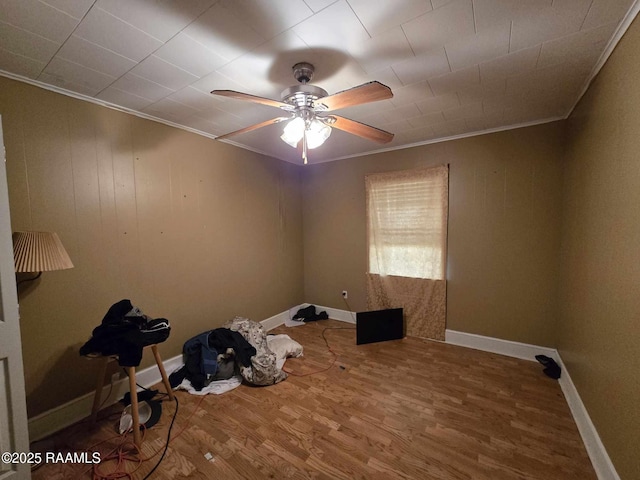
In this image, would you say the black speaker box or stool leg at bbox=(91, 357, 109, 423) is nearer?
stool leg at bbox=(91, 357, 109, 423)

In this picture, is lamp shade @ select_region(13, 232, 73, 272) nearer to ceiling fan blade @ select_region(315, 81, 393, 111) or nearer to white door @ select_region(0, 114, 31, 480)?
white door @ select_region(0, 114, 31, 480)

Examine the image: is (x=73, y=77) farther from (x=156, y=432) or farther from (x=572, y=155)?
(x=572, y=155)

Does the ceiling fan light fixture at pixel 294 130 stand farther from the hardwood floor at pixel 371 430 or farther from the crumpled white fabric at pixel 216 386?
Result: the crumpled white fabric at pixel 216 386

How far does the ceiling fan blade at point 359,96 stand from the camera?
1.18 metres

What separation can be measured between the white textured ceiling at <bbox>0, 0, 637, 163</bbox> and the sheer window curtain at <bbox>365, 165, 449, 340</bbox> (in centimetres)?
112

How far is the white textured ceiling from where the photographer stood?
1.13 m

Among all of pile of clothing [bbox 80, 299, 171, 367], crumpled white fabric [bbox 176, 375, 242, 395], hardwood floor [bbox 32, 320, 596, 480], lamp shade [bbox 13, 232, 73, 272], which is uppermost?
lamp shade [bbox 13, 232, 73, 272]

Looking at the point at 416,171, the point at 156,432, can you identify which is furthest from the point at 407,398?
the point at 416,171

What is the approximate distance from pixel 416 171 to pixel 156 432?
349 centimetres

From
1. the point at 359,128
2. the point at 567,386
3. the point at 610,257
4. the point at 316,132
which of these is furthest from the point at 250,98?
the point at 567,386

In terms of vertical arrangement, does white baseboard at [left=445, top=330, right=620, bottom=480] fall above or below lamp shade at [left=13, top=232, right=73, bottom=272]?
below

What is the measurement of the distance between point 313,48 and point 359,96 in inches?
16.0

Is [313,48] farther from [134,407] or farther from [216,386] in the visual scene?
[216,386]

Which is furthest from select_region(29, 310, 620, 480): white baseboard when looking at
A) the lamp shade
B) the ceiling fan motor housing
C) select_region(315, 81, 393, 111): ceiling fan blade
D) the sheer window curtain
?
the ceiling fan motor housing
